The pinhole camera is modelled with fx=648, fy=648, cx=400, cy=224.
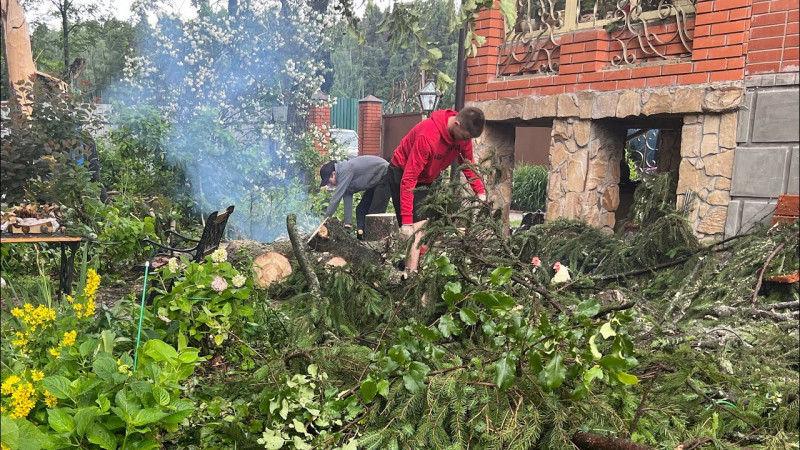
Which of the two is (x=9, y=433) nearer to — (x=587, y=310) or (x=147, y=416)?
(x=147, y=416)

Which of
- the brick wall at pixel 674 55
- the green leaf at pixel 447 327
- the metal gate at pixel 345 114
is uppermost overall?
the brick wall at pixel 674 55

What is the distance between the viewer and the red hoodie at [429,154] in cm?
415

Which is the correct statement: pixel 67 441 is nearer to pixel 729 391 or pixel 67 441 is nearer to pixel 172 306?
pixel 172 306

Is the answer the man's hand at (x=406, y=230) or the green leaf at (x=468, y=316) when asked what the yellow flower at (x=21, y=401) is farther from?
the man's hand at (x=406, y=230)

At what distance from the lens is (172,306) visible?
262 centimetres

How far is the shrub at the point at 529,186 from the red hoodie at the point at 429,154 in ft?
25.0

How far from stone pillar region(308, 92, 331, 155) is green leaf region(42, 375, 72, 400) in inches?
191

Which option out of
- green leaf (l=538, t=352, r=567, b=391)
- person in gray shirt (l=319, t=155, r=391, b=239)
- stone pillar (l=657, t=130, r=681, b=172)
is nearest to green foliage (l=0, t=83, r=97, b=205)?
green leaf (l=538, t=352, r=567, b=391)

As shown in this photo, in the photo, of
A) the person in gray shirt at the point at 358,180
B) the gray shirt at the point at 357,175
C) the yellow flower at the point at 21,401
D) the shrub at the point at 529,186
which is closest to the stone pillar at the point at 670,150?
the person in gray shirt at the point at 358,180

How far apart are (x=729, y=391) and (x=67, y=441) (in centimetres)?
226

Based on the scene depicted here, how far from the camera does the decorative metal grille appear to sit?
517 centimetres

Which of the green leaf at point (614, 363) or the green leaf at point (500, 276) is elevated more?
the green leaf at point (500, 276)

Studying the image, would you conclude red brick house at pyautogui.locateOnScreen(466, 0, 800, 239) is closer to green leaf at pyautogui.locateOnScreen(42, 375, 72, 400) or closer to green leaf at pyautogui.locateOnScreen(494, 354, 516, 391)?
green leaf at pyautogui.locateOnScreen(494, 354, 516, 391)

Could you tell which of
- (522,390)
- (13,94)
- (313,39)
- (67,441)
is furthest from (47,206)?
(313,39)
